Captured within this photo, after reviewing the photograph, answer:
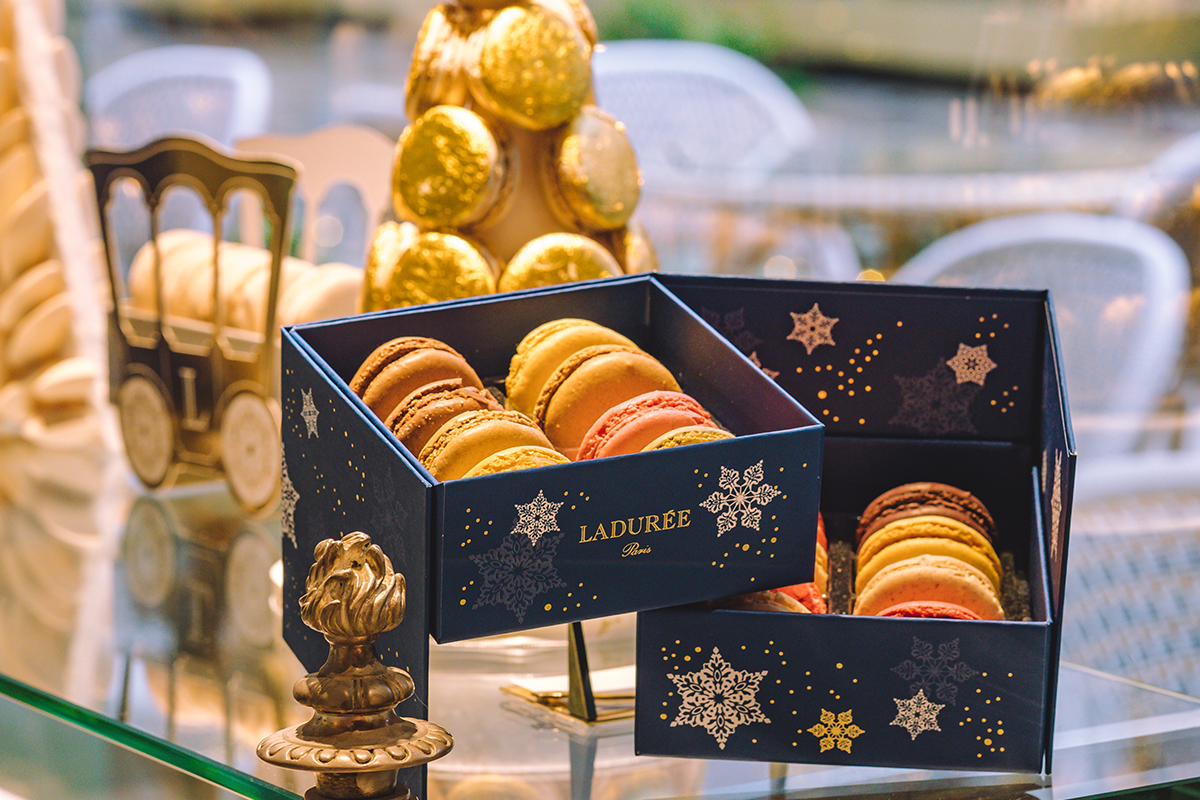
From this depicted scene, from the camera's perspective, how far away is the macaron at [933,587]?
74 centimetres

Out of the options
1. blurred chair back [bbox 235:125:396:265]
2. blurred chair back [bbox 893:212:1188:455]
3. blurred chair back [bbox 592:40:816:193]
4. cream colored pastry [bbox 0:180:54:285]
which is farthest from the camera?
blurred chair back [bbox 592:40:816:193]

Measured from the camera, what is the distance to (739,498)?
0.66 metres

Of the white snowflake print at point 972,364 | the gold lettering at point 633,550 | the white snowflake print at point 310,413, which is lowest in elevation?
the gold lettering at point 633,550

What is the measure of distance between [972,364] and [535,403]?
313mm

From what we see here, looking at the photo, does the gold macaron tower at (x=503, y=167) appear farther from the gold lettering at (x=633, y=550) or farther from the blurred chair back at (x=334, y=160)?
the gold lettering at (x=633, y=550)

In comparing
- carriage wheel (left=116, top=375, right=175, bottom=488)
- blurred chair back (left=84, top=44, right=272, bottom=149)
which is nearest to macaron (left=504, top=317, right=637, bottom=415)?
carriage wheel (left=116, top=375, right=175, bottom=488)

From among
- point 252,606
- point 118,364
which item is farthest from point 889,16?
point 252,606

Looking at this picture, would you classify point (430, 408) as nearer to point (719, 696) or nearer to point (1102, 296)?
point (719, 696)

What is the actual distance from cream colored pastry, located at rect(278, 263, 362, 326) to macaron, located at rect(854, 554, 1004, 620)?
542mm

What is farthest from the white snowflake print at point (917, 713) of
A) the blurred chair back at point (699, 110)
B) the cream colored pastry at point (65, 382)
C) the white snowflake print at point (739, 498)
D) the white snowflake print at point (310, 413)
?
the blurred chair back at point (699, 110)

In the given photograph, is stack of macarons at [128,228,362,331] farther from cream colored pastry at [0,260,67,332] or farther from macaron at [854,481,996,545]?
macaron at [854,481,996,545]

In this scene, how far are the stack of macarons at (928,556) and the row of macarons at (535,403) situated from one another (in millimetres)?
143

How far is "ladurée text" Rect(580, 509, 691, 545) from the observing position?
631mm

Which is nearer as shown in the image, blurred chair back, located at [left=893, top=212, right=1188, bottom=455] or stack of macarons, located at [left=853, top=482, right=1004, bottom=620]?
stack of macarons, located at [left=853, top=482, right=1004, bottom=620]
